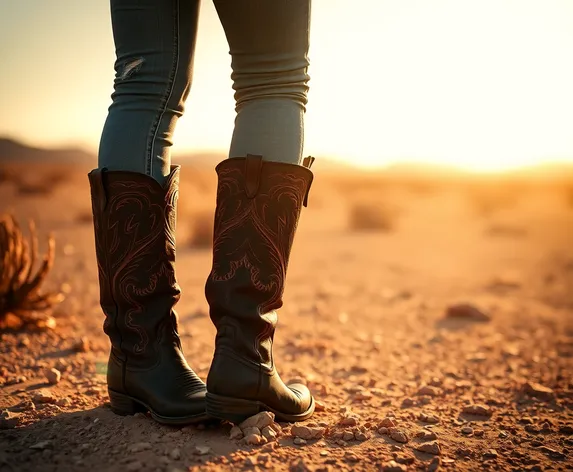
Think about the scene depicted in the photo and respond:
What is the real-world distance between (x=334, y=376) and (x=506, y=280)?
318 centimetres

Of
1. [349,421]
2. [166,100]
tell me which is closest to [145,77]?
[166,100]

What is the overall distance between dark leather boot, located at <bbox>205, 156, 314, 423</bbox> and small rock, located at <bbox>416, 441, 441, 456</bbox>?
0.40 meters

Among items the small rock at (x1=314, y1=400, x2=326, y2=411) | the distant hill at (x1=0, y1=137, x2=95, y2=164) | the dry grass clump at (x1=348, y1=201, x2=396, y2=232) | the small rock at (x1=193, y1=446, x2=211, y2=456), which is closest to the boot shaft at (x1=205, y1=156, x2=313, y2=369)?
the small rock at (x1=193, y1=446, x2=211, y2=456)

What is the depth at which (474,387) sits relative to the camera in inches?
77.6

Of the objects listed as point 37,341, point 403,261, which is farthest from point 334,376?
point 403,261

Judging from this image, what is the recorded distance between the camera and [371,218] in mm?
10195

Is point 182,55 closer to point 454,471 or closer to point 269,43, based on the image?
point 269,43

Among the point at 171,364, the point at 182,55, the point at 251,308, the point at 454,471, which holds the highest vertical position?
the point at 182,55

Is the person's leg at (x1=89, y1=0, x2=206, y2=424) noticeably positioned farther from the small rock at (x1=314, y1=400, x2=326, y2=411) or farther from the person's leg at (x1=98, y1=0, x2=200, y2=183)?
the small rock at (x1=314, y1=400, x2=326, y2=411)

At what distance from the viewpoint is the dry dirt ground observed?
1.20 metres

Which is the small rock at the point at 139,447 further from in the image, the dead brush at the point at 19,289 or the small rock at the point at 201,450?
the dead brush at the point at 19,289

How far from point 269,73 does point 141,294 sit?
26.1 inches

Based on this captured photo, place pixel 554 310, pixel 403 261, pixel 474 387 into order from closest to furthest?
pixel 474 387 < pixel 554 310 < pixel 403 261

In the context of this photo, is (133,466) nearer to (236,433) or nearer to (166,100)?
(236,433)
